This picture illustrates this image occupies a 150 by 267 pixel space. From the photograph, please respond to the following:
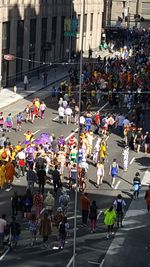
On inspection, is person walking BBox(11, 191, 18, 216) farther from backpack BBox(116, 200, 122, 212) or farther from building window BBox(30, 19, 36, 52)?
building window BBox(30, 19, 36, 52)

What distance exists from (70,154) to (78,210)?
5310 mm

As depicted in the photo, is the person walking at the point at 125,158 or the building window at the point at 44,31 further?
the building window at the point at 44,31

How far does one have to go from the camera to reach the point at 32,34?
6438 centimetres

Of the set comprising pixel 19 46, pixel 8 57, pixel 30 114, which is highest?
pixel 19 46

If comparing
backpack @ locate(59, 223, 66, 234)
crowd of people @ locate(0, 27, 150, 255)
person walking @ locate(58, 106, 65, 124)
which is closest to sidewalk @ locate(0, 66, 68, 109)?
crowd of people @ locate(0, 27, 150, 255)

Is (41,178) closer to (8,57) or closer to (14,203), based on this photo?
(14,203)

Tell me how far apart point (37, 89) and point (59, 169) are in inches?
1051

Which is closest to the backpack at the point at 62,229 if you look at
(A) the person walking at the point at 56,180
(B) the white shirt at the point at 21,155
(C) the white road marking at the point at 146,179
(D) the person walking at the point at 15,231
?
(D) the person walking at the point at 15,231

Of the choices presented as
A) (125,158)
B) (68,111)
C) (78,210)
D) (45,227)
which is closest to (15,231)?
(45,227)

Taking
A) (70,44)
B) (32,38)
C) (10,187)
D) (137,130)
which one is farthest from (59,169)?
(70,44)

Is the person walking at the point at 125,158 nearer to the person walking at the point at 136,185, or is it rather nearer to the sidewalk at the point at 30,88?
the person walking at the point at 136,185

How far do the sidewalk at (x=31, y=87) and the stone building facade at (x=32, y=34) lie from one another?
1151mm

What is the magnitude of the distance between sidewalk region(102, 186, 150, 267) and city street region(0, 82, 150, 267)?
23 centimetres

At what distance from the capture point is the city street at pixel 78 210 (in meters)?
22.7
